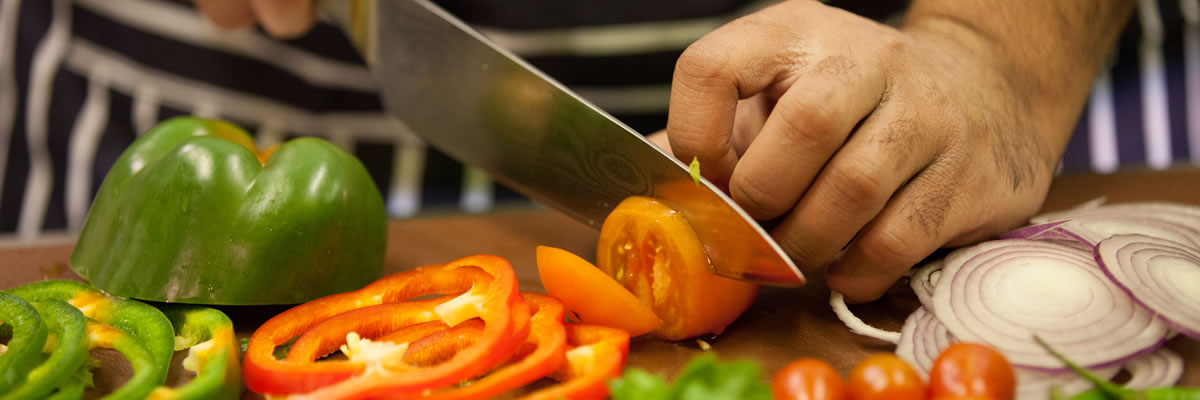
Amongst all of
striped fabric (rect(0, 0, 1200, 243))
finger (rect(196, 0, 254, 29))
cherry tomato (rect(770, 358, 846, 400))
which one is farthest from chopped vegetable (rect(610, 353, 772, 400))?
finger (rect(196, 0, 254, 29))

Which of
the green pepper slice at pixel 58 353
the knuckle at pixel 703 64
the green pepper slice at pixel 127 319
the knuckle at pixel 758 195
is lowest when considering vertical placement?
the green pepper slice at pixel 127 319

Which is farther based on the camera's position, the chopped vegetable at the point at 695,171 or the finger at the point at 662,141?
the finger at the point at 662,141

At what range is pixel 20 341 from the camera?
4.27 feet

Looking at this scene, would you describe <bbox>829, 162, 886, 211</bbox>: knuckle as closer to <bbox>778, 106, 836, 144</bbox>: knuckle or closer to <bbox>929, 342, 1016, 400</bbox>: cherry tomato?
<bbox>778, 106, 836, 144</bbox>: knuckle

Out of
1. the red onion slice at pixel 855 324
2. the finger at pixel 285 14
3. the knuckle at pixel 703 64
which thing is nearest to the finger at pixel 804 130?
the knuckle at pixel 703 64

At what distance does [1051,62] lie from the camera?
1914 millimetres

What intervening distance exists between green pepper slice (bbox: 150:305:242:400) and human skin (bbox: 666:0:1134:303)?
81 centimetres

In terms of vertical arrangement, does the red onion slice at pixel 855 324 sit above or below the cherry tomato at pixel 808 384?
below

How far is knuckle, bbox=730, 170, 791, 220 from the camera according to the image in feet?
4.68

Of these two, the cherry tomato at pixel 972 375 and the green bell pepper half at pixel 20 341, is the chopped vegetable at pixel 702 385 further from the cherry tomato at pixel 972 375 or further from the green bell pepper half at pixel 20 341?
the green bell pepper half at pixel 20 341

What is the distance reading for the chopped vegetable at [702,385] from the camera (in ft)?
3.54

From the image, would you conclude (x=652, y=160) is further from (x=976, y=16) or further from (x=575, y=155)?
(x=976, y=16)

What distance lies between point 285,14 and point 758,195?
1505 mm

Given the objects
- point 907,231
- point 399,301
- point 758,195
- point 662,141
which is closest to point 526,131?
point 662,141
